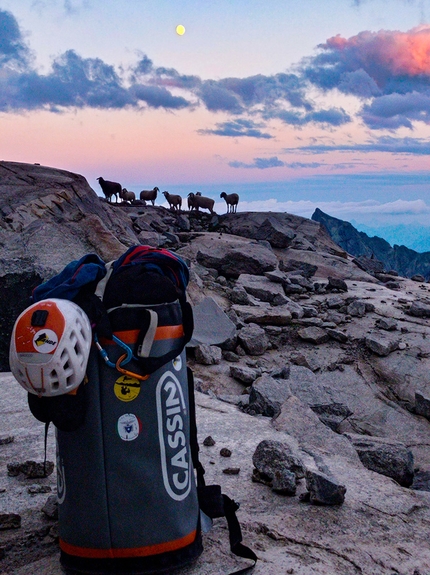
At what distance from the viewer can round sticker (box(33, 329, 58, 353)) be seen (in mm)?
2170

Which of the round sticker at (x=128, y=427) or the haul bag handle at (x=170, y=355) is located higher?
the haul bag handle at (x=170, y=355)

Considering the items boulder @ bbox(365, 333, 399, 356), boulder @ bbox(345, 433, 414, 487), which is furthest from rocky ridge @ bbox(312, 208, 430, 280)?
boulder @ bbox(345, 433, 414, 487)

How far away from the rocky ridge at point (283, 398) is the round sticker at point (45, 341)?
3.76ft

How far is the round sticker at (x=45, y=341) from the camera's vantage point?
217 cm

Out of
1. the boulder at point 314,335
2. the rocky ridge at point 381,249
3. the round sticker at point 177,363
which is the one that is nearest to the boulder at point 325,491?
the round sticker at point 177,363

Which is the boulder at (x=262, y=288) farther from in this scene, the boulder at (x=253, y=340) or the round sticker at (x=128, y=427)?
the round sticker at (x=128, y=427)

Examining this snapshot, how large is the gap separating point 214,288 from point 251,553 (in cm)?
793

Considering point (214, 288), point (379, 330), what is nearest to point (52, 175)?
point (214, 288)

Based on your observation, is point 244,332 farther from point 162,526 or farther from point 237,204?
point 237,204

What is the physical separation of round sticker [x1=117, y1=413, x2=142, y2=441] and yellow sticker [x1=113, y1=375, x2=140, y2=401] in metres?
0.08

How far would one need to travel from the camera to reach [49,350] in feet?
7.10

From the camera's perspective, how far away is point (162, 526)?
243 centimetres

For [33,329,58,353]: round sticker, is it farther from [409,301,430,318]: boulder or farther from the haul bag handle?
[409,301,430,318]: boulder

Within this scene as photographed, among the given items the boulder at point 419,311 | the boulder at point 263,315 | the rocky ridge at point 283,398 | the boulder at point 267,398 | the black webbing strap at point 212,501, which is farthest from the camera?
the boulder at point 419,311
